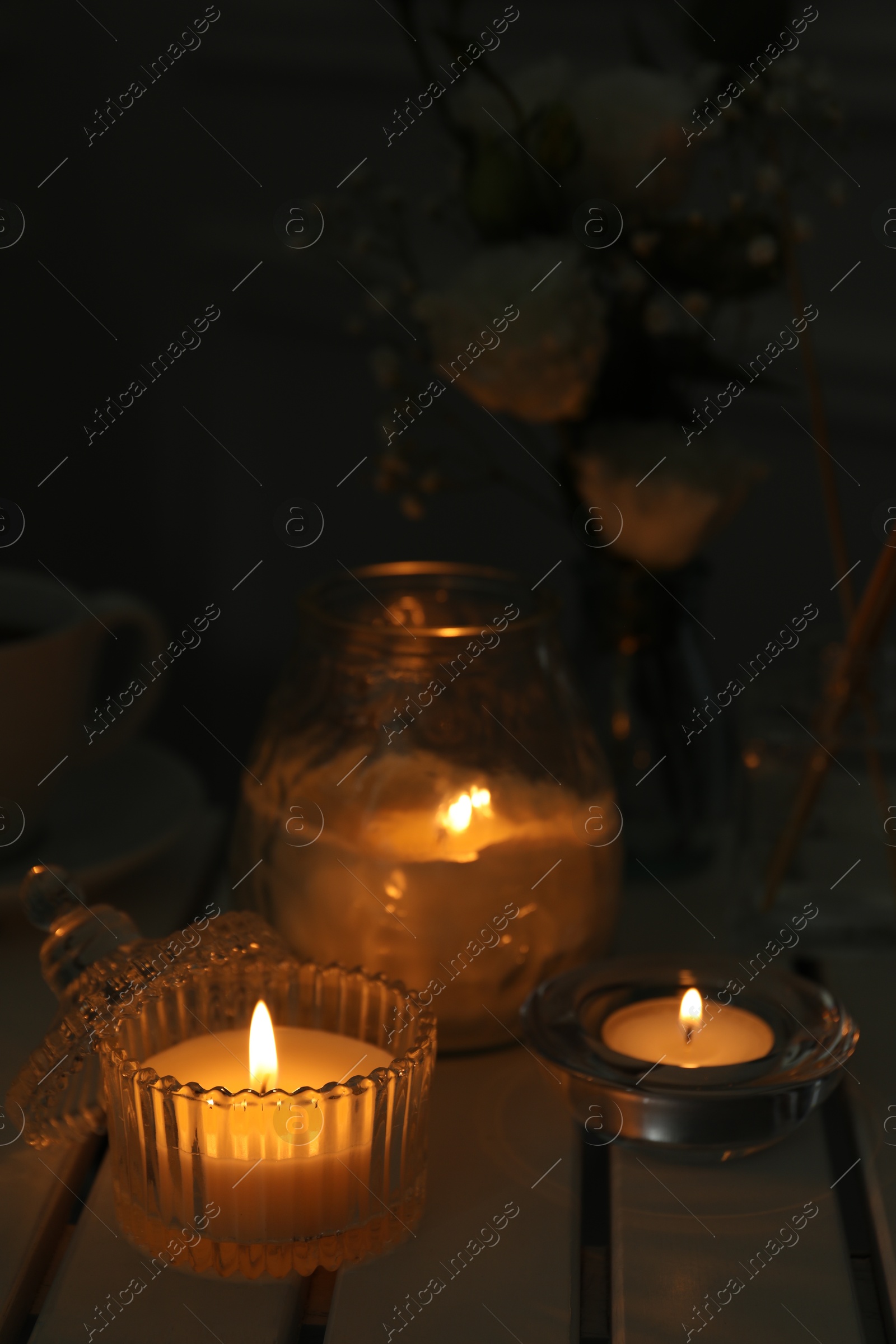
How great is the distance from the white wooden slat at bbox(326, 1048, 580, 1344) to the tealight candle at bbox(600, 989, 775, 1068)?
0.04 meters

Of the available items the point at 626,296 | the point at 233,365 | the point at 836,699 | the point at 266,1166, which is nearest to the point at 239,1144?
the point at 266,1166

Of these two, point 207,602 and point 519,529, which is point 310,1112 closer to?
point 519,529

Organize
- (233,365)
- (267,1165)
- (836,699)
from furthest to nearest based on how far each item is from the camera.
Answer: (233,365) → (836,699) → (267,1165)

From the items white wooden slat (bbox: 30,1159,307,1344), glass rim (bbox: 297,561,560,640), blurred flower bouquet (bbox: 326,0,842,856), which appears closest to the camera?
white wooden slat (bbox: 30,1159,307,1344)

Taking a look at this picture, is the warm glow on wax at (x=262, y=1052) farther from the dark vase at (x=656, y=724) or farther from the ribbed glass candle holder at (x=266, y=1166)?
the dark vase at (x=656, y=724)

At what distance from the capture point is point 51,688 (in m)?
0.71

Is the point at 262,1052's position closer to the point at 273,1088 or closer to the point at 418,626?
the point at 273,1088

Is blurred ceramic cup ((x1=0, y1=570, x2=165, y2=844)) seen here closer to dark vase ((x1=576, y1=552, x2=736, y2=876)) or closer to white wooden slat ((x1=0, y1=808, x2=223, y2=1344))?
white wooden slat ((x1=0, y1=808, x2=223, y2=1344))

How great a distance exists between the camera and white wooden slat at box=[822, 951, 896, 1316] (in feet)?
1.64

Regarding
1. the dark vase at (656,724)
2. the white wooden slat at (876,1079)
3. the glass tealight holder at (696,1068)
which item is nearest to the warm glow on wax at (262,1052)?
the glass tealight holder at (696,1068)

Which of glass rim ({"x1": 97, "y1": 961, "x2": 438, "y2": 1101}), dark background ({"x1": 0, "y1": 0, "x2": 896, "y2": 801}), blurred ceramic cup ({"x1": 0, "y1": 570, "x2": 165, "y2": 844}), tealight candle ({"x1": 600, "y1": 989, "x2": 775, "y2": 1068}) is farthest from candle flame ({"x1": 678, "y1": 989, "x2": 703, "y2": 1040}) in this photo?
dark background ({"x1": 0, "y1": 0, "x2": 896, "y2": 801})

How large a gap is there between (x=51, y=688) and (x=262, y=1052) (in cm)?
30

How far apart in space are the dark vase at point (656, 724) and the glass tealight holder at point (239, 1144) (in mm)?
304

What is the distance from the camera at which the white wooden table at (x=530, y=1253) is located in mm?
443
